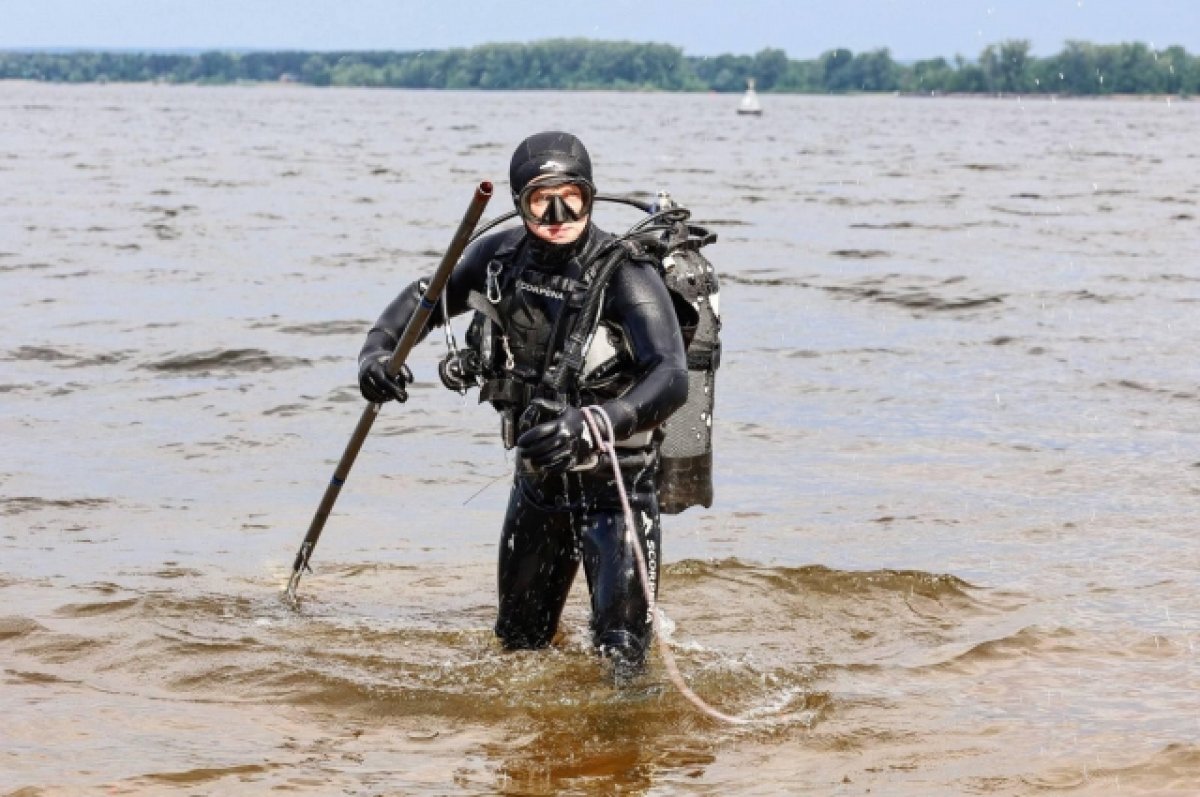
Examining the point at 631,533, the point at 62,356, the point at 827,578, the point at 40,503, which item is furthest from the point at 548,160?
the point at 62,356

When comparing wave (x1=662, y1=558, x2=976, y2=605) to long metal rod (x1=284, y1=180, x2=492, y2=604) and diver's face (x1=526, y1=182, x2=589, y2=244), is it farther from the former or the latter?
diver's face (x1=526, y1=182, x2=589, y2=244)

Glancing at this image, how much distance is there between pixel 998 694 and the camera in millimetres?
7707

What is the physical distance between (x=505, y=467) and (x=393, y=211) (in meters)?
24.9

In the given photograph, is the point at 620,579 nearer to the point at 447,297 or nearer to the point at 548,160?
the point at 447,297

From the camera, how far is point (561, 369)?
21.4 feet

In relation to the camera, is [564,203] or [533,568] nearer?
[564,203]

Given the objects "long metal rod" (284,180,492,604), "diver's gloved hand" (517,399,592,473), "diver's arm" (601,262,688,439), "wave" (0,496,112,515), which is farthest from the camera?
Result: "wave" (0,496,112,515)

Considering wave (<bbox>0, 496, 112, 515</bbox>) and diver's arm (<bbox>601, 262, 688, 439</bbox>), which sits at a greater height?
diver's arm (<bbox>601, 262, 688, 439</bbox>)

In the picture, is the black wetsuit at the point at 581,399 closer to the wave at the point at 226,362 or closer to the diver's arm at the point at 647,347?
the diver's arm at the point at 647,347

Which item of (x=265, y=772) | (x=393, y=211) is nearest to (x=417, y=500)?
(x=265, y=772)

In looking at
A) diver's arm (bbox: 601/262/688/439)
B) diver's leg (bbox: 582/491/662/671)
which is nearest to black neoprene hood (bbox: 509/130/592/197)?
diver's arm (bbox: 601/262/688/439)

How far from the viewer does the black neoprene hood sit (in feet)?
21.5

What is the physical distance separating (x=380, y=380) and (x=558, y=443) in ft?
3.74

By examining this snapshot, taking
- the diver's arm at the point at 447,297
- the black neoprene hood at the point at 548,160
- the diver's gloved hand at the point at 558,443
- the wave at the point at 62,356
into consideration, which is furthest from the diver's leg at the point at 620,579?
the wave at the point at 62,356
